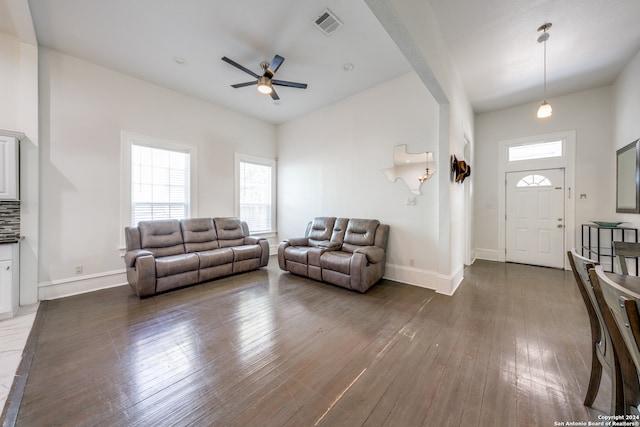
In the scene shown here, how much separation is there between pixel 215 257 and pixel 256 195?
7.23ft

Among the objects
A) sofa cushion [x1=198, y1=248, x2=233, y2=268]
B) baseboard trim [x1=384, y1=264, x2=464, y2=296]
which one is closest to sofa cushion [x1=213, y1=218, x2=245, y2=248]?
sofa cushion [x1=198, y1=248, x2=233, y2=268]

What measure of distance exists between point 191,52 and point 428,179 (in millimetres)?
3839

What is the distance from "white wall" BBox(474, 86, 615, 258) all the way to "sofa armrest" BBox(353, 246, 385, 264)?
10.9ft

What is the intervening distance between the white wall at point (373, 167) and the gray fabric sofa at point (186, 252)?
152 centimetres

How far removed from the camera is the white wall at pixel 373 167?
11.9ft

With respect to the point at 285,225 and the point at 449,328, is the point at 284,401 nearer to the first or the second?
the point at 449,328

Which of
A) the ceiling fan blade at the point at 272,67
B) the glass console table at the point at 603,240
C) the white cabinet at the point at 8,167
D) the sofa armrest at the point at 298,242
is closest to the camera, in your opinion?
the white cabinet at the point at 8,167

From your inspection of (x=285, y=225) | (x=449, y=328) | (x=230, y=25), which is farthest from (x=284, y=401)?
(x=285, y=225)

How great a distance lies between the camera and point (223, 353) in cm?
198

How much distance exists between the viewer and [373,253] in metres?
3.48

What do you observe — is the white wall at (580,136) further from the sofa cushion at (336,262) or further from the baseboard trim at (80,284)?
the baseboard trim at (80,284)

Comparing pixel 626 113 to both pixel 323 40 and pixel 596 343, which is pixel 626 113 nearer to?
pixel 596 343

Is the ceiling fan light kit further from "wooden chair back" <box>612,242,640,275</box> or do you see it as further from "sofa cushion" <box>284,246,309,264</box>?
"wooden chair back" <box>612,242,640,275</box>

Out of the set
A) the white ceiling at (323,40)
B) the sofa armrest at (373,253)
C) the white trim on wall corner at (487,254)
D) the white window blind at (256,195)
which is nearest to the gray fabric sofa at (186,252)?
the white window blind at (256,195)
